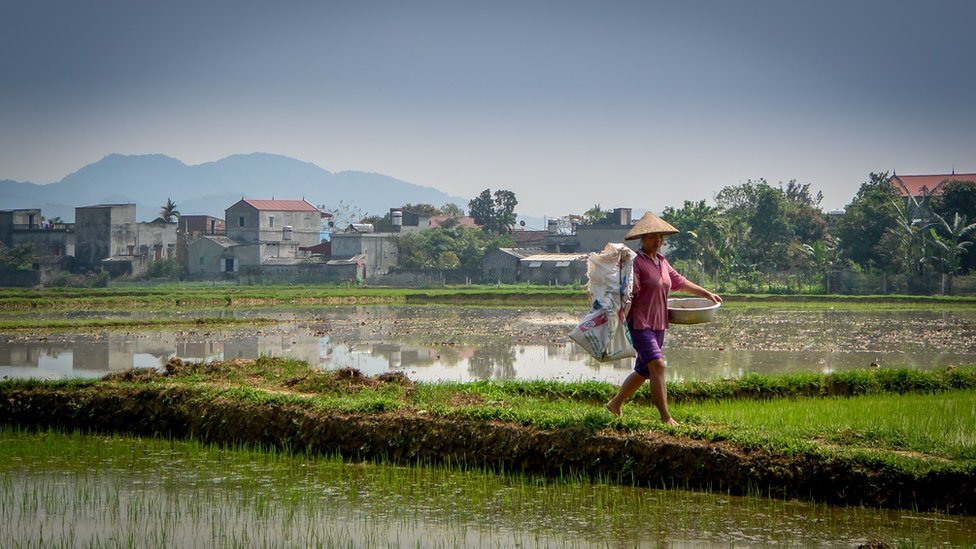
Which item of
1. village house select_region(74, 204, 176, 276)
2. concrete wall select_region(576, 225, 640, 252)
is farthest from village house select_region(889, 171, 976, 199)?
village house select_region(74, 204, 176, 276)

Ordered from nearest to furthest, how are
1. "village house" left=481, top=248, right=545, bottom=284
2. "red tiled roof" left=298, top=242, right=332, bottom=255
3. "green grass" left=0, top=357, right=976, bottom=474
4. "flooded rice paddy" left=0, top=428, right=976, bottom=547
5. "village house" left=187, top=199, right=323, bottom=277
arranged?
Result: "flooded rice paddy" left=0, top=428, right=976, bottom=547
"green grass" left=0, top=357, right=976, bottom=474
"village house" left=481, top=248, right=545, bottom=284
"village house" left=187, top=199, right=323, bottom=277
"red tiled roof" left=298, top=242, right=332, bottom=255

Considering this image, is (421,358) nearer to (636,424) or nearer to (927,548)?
(636,424)

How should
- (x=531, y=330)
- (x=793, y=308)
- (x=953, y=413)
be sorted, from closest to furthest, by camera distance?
(x=953, y=413)
(x=531, y=330)
(x=793, y=308)

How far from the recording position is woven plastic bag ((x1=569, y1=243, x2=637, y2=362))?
7695 mm

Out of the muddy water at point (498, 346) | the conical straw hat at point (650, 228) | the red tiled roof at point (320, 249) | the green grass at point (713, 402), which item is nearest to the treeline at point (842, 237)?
the muddy water at point (498, 346)

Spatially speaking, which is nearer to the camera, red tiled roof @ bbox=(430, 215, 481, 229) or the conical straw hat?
the conical straw hat

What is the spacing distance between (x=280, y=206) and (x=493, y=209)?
63.4 ft

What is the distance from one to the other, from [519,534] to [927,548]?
2.31 meters

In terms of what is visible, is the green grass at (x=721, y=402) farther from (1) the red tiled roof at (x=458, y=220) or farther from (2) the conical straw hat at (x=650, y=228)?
(1) the red tiled roof at (x=458, y=220)

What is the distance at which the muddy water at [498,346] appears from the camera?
15.8 m

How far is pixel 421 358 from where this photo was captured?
17781mm

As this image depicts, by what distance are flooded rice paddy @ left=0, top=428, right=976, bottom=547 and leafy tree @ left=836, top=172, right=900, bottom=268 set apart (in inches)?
1556

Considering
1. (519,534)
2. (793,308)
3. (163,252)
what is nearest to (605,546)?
(519,534)

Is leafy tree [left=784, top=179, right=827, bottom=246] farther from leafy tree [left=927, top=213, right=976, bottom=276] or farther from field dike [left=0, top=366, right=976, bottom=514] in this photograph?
field dike [left=0, top=366, right=976, bottom=514]
